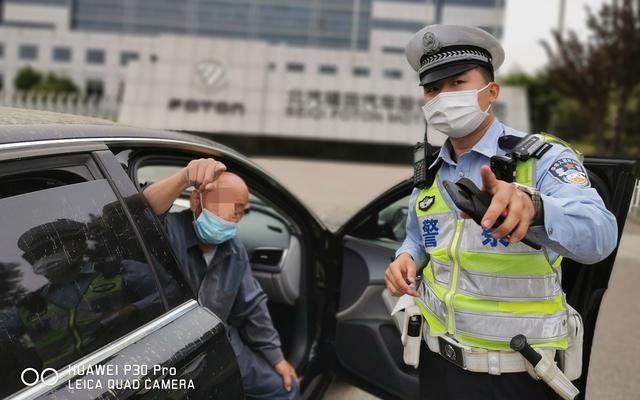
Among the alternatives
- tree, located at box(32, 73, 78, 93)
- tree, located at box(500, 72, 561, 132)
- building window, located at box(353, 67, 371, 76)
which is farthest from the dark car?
tree, located at box(32, 73, 78, 93)

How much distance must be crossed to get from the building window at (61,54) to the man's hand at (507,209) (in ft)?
204

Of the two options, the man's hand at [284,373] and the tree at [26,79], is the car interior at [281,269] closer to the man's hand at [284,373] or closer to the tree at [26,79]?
the man's hand at [284,373]

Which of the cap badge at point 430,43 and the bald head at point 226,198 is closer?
the cap badge at point 430,43

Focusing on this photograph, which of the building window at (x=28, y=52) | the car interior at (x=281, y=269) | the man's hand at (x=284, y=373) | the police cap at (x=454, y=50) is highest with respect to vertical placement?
the building window at (x=28, y=52)

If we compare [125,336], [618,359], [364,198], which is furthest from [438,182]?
[364,198]

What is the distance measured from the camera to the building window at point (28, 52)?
53.8 m

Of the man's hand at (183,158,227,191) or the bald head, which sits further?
the bald head

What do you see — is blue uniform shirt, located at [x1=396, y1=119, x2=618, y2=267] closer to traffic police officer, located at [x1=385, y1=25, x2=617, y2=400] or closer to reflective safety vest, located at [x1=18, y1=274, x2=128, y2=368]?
traffic police officer, located at [x1=385, y1=25, x2=617, y2=400]

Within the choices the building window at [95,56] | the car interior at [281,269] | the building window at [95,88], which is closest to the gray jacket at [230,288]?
Answer: the car interior at [281,269]

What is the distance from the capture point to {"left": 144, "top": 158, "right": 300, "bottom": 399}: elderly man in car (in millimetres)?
1830

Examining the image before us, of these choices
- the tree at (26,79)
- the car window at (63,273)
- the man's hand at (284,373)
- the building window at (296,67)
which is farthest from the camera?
the tree at (26,79)

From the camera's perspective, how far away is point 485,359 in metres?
1.42

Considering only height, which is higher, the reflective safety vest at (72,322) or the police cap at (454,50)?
the police cap at (454,50)

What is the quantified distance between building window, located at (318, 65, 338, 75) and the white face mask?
840 inches
